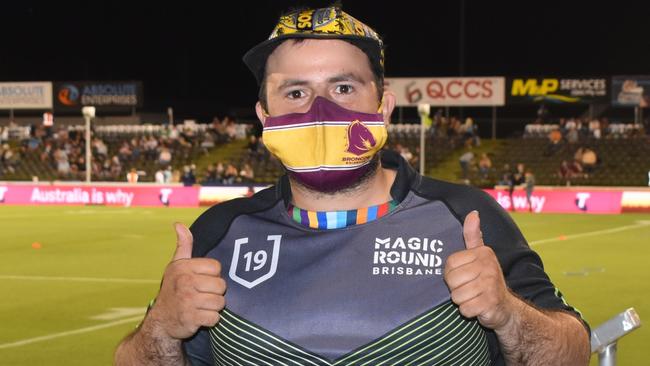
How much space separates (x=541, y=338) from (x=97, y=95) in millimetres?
60157

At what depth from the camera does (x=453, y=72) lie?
278 ft

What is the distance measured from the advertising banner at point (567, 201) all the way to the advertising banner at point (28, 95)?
112 feet

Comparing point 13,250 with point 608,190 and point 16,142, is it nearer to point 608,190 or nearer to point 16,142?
point 608,190

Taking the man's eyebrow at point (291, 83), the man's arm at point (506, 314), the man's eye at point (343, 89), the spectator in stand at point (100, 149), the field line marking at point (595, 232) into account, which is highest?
the man's eyebrow at point (291, 83)

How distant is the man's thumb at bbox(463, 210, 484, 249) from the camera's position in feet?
10.4

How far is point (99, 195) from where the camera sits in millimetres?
39938

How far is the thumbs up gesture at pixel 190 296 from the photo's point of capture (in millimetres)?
3172

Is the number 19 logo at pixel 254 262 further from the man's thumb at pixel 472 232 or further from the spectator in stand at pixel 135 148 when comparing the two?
the spectator in stand at pixel 135 148

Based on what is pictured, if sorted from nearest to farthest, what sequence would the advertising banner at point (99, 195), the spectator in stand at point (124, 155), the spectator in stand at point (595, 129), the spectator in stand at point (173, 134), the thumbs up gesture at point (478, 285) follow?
the thumbs up gesture at point (478, 285), the advertising banner at point (99, 195), the spectator in stand at point (595, 129), the spectator in stand at point (124, 155), the spectator in stand at point (173, 134)

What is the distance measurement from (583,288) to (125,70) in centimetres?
7896

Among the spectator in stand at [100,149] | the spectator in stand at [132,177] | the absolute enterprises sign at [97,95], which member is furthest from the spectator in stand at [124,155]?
the absolute enterprises sign at [97,95]

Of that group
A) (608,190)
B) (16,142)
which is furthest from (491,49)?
(608,190)

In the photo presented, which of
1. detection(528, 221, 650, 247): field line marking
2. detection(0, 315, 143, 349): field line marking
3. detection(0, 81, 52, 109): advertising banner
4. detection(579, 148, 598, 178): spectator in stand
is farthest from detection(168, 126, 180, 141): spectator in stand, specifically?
detection(0, 315, 143, 349): field line marking

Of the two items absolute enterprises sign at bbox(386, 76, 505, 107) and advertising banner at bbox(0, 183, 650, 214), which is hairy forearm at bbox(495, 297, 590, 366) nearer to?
advertising banner at bbox(0, 183, 650, 214)
